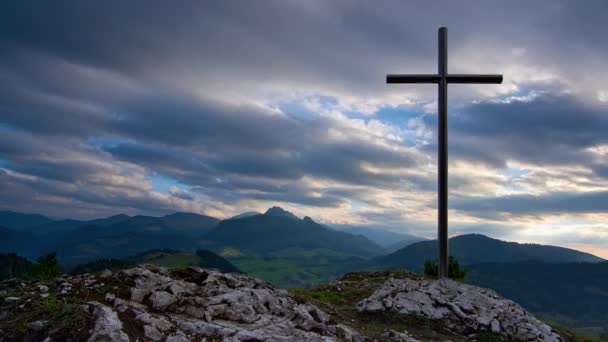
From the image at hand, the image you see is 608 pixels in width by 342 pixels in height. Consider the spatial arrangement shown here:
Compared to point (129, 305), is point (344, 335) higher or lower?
lower

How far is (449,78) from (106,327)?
25449 millimetres

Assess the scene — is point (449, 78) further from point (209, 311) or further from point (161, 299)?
point (161, 299)

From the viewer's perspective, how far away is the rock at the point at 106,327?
10711mm

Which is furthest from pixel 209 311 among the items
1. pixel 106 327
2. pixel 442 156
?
pixel 442 156

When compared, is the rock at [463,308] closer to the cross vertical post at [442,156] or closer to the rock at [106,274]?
the cross vertical post at [442,156]

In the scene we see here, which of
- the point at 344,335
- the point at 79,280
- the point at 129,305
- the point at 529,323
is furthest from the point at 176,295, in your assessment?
the point at 529,323

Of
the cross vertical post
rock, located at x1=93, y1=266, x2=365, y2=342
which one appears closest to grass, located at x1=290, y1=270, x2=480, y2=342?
rock, located at x1=93, y1=266, x2=365, y2=342

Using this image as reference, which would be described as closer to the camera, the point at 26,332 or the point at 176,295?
the point at 26,332

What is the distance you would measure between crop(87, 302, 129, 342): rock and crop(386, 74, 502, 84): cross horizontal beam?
22.3m

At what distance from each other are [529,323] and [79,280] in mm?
21326

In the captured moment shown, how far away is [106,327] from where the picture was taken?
11.0 meters

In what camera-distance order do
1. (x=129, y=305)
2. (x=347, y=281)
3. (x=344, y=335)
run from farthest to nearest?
(x=347, y=281), (x=344, y=335), (x=129, y=305)

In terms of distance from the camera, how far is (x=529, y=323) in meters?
20.2

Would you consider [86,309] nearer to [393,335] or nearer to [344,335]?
[344,335]
